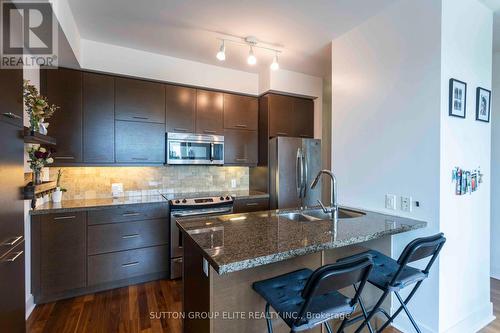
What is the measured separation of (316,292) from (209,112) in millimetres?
2890

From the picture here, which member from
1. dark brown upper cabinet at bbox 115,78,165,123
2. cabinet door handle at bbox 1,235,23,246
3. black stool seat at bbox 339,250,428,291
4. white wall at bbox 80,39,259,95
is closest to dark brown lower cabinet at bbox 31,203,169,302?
cabinet door handle at bbox 1,235,23,246

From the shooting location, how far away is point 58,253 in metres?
2.40

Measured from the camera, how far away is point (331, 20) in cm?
234

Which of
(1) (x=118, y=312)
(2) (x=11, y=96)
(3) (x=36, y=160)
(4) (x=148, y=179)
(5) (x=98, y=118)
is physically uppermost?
(5) (x=98, y=118)

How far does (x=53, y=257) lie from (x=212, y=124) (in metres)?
2.30

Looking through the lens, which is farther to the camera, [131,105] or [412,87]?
[131,105]

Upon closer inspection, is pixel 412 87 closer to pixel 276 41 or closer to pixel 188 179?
pixel 276 41

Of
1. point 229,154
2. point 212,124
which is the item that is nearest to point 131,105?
point 212,124

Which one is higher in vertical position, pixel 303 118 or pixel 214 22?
pixel 214 22

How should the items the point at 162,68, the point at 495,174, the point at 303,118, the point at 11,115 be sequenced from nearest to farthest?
the point at 11,115, the point at 495,174, the point at 162,68, the point at 303,118

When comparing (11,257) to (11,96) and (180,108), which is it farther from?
(180,108)

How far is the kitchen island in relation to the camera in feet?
4.09

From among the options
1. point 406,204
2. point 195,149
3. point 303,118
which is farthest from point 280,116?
point 406,204

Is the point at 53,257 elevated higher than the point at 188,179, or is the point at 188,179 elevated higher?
the point at 188,179
